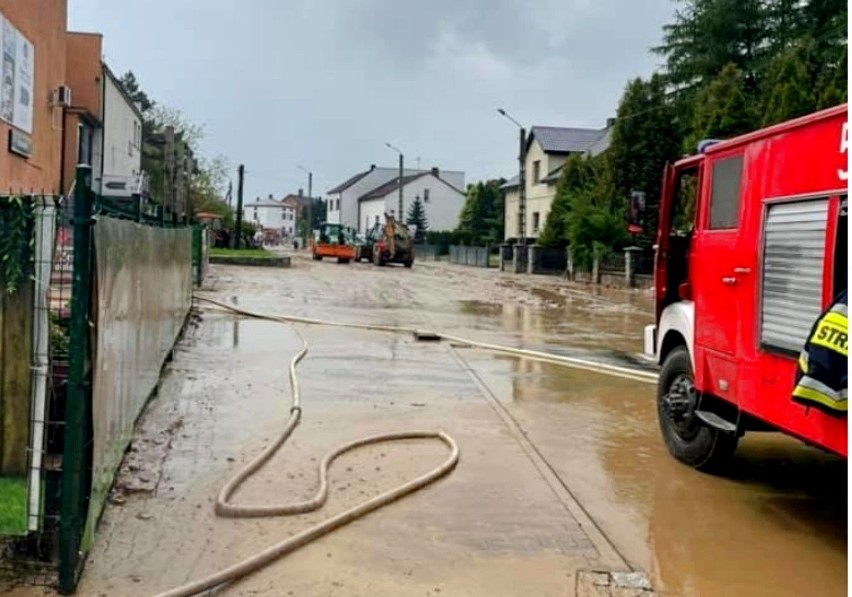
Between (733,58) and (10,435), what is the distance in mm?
46514

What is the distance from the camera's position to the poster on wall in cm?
1988

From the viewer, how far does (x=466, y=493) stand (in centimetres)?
605

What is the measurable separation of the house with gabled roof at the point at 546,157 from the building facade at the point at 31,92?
31969mm

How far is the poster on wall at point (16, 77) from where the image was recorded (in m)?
19.9

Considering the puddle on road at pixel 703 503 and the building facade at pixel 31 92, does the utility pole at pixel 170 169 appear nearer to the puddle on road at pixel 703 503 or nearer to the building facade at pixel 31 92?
the building facade at pixel 31 92

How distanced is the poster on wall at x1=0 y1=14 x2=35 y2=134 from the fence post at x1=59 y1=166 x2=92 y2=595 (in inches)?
704

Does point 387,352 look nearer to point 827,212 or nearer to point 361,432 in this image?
point 361,432

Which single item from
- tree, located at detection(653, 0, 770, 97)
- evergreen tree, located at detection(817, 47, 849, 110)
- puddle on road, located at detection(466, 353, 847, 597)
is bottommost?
puddle on road, located at detection(466, 353, 847, 597)

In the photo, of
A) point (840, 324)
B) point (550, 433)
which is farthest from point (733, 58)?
point (840, 324)

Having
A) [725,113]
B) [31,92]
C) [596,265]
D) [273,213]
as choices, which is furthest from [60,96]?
[273,213]

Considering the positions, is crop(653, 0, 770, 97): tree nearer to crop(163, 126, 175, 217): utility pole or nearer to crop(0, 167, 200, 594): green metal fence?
crop(163, 126, 175, 217): utility pole

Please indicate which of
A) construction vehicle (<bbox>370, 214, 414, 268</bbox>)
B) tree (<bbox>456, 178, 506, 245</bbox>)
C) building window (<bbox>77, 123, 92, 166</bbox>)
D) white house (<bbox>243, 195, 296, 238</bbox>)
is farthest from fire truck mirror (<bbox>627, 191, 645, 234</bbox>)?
white house (<bbox>243, 195, 296, 238</bbox>)

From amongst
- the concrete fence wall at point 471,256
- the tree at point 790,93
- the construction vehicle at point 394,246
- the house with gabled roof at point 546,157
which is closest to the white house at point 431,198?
the concrete fence wall at point 471,256

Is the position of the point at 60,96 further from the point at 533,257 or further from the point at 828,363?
the point at 533,257
